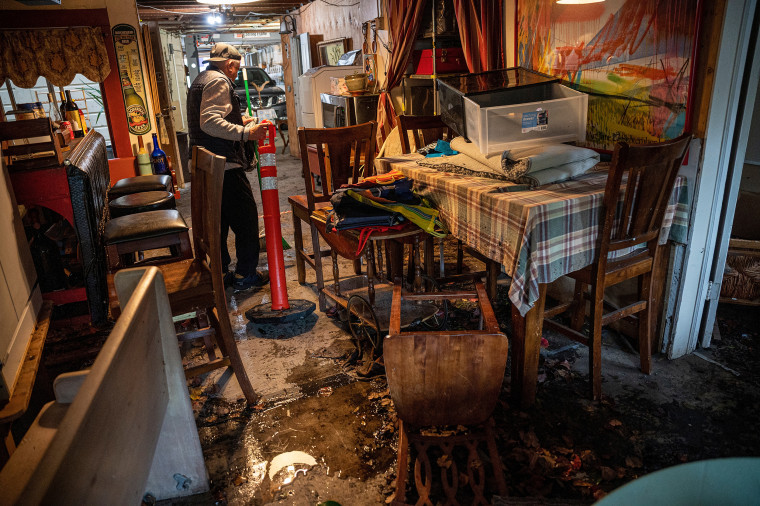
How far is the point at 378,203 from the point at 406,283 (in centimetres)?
127

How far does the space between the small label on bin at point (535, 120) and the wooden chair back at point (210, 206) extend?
5.80 feet

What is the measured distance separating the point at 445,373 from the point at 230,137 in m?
2.78

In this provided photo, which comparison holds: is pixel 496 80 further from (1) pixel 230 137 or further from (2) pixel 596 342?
(1) pixel 230 137

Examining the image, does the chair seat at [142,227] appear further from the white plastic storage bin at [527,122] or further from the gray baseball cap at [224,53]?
the white plastic storage bin at [527,122]

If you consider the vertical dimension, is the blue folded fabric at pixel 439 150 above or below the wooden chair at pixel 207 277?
above

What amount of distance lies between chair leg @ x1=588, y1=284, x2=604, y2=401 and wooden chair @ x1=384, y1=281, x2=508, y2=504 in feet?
2.24

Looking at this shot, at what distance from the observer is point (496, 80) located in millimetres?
3500

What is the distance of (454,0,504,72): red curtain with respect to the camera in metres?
4.08

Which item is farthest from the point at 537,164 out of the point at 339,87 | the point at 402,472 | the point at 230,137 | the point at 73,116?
the point at 339,87

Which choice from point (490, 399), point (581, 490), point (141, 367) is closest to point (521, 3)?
point (490, 399)

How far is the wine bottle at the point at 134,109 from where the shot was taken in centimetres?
662

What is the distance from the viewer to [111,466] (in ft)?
3.37

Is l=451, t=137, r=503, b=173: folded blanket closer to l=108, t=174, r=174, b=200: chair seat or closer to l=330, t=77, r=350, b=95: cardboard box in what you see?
l=108, t=174, r=174, b=200: chair seat

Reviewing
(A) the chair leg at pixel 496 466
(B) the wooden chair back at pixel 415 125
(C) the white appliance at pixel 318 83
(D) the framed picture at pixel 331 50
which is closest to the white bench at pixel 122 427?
(A) the chair leg at pixel 496 466
